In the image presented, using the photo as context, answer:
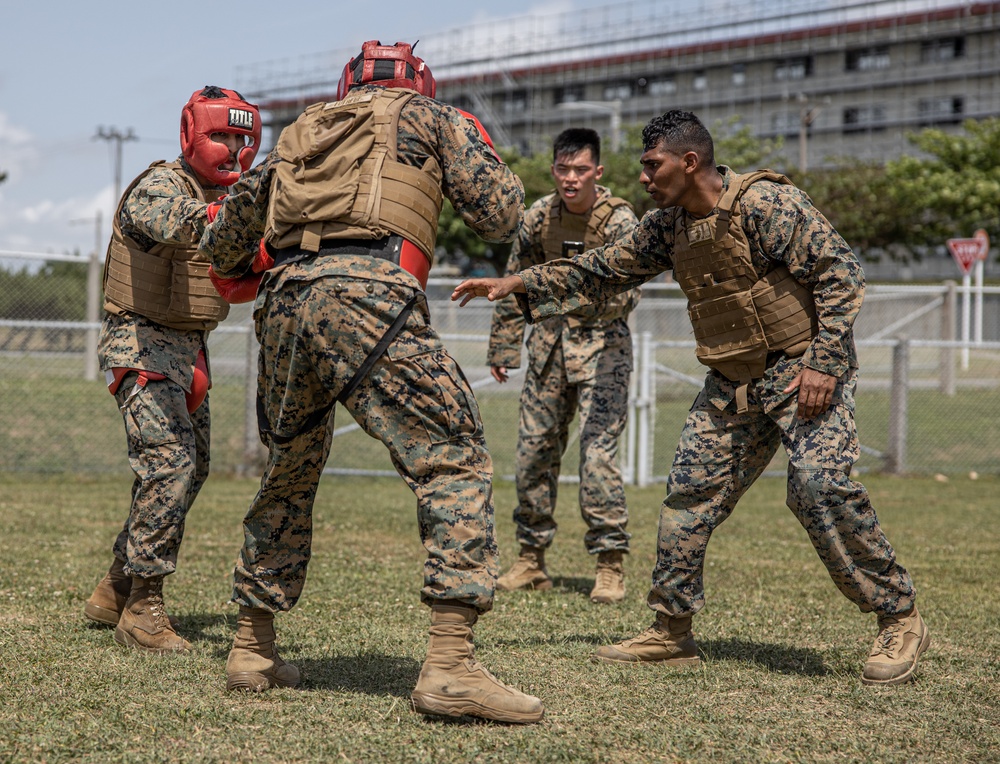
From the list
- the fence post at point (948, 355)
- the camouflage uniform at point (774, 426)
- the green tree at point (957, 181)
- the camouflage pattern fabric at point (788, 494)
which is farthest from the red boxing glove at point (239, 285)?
the green tree at point (957, 181)

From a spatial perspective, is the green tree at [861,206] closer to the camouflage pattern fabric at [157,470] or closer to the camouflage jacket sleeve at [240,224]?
the camouflage pattern fabric at [157,470]

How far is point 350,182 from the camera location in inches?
131

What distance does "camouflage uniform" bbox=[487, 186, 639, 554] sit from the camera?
6.00 metres

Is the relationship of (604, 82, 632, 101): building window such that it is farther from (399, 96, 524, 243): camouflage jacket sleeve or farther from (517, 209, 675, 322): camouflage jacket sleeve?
(399, 96, 524, 243): camouflage jacket sleeve

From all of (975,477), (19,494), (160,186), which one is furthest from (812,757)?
(975,477)

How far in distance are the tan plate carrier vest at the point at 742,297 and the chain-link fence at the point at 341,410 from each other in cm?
709

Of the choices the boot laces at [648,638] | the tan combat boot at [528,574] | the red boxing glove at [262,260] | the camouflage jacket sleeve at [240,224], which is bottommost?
the tan combat boot at [528,574]

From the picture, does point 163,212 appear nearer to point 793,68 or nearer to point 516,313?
point 516,313

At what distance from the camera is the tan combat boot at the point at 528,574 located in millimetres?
6090

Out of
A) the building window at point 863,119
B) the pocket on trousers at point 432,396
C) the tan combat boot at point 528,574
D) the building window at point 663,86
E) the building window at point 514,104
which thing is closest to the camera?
the pocket on trousers at point 432,396

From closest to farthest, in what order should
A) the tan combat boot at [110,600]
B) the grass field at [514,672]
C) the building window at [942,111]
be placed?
the grass field at [514,672], the tan combat boot at [110,600], the building window at [942,111]

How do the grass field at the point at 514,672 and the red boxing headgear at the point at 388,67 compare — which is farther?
the red boxing headgear at the point at 388,67

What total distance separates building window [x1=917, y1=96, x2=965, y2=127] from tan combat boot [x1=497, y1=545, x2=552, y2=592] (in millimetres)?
52095

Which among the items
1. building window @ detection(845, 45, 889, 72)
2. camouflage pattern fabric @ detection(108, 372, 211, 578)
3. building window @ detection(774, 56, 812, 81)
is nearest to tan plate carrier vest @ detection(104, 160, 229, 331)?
camouflage pattern fabric @ detection(108, 372, 211, 578)
